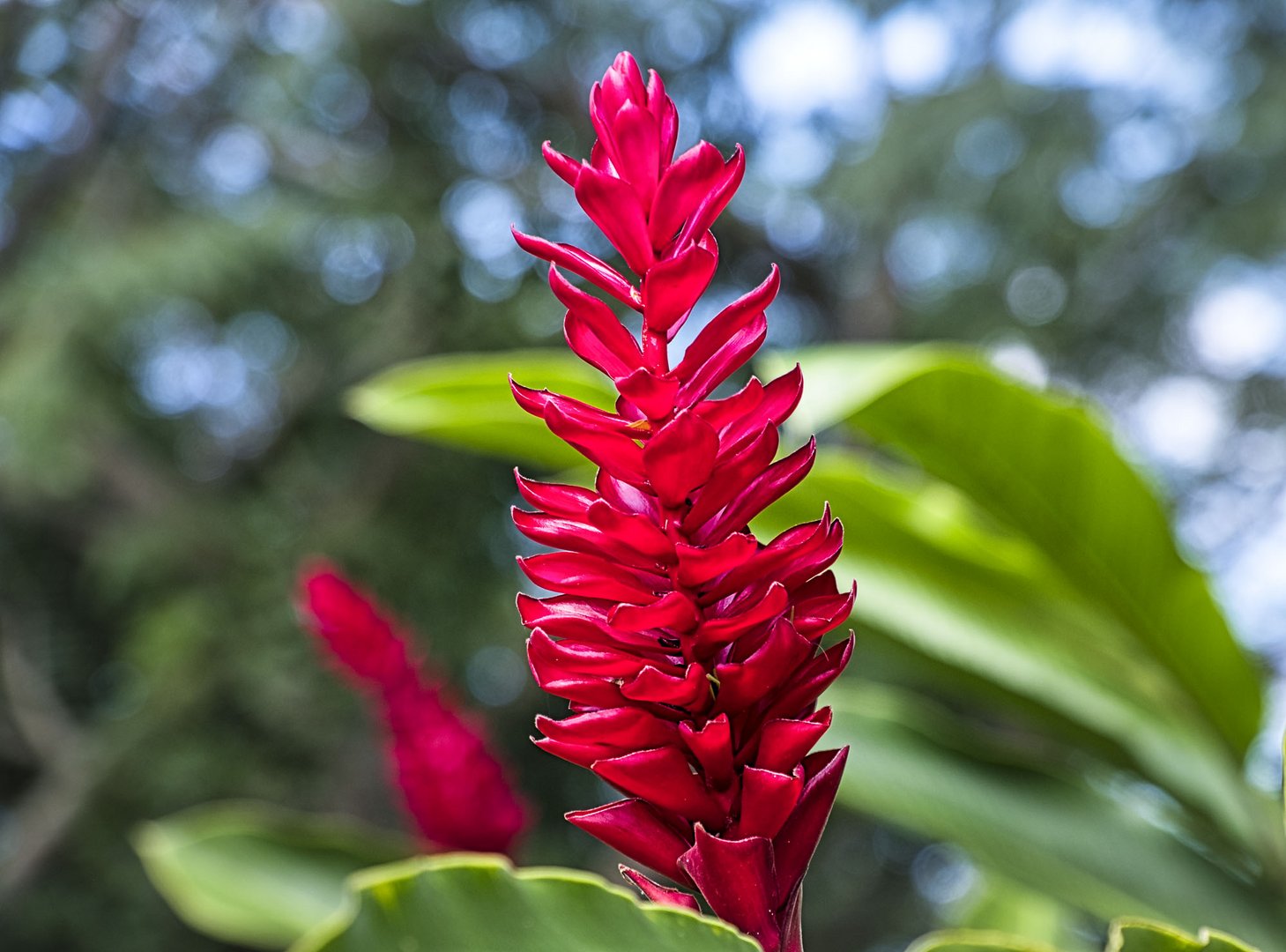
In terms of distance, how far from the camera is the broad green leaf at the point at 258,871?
795 millimetres

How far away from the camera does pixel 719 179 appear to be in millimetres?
286

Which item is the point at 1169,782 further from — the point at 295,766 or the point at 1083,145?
the point at 295,766

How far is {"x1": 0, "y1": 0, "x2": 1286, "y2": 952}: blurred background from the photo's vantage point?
2.11 metres

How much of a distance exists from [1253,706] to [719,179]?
1.66 ft

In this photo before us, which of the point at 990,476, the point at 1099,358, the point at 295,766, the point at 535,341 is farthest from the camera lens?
the point at 1099,358

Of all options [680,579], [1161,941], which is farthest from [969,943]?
[680,579]

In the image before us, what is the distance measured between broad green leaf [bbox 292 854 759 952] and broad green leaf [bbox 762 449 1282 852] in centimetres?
34

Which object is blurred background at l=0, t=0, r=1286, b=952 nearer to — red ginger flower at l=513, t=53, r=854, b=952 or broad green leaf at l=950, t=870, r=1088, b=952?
broad green leaf at l=950, t=870, r=1088, b=952

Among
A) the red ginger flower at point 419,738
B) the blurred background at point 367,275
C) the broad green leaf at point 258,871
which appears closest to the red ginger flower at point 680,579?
the red ginger flower at point 419,738

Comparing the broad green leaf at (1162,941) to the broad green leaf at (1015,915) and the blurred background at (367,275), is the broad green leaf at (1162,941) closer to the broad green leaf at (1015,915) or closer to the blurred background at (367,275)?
the broad green leaf at (1015,915)

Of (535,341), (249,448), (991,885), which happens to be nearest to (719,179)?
(991,885)

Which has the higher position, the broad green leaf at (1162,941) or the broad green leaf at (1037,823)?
the broad green leaf at (1037,823)

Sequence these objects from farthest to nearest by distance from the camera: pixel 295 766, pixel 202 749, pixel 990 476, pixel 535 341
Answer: pixel 295 766 < pixel 202 749 < pixel 535 341 < pixel 990 476

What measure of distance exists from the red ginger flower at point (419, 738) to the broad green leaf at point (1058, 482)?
32 centimetres
